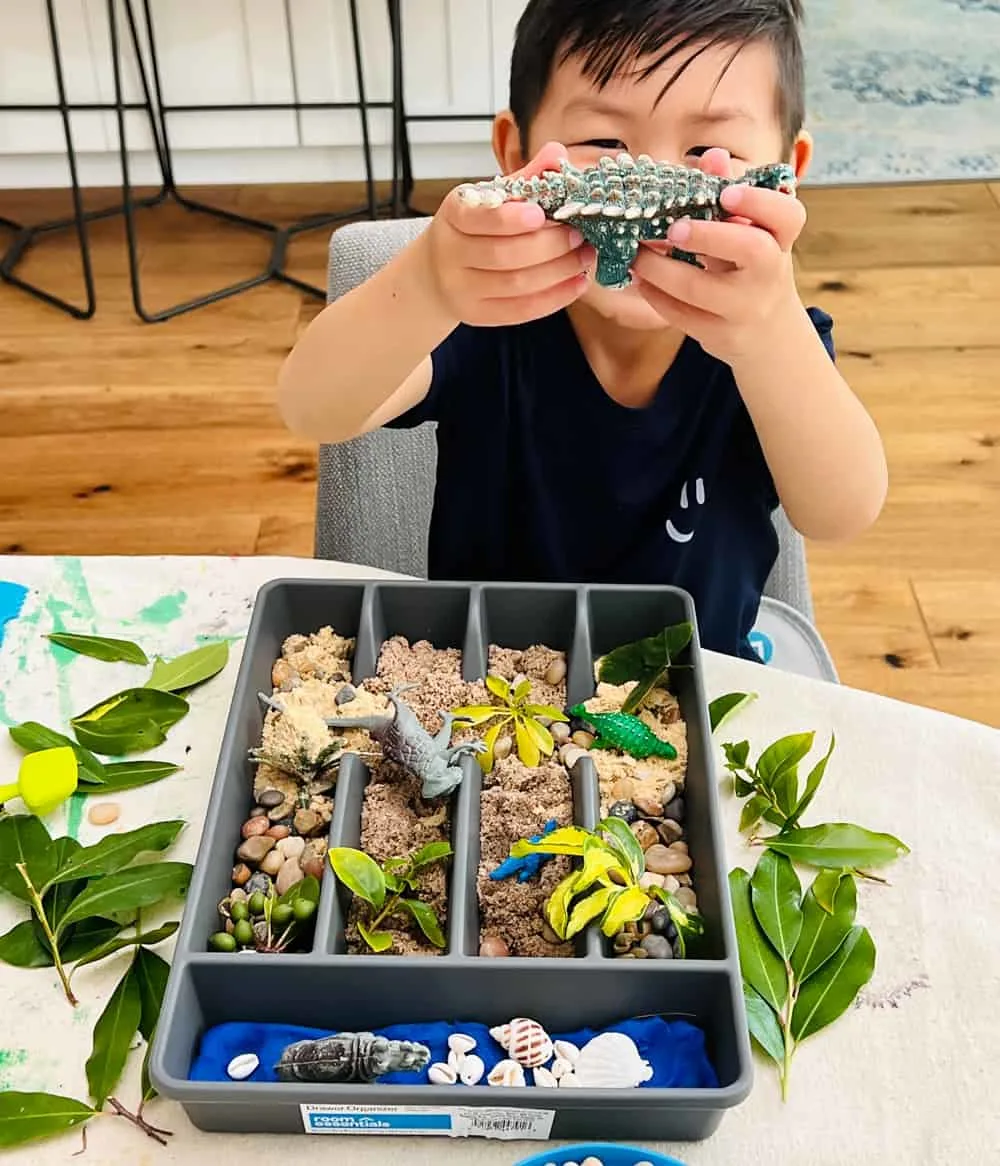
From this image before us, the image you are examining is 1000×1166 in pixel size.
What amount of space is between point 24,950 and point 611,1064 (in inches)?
13.3

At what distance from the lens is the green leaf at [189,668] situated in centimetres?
90

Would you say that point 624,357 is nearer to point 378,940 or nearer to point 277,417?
point 378,940

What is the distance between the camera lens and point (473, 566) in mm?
1220

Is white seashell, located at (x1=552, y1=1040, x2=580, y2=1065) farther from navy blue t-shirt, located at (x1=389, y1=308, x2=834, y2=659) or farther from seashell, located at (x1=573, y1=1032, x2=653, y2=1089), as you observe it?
navy blue t-shirt, located at (x1=389, y1=308, x2=834, y2=659)

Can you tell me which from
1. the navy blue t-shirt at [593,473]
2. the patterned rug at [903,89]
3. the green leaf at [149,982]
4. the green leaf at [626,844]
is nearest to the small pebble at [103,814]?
the green leaf at [149,982]

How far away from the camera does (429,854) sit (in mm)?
723

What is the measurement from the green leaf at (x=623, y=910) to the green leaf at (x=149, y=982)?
9.4 inches

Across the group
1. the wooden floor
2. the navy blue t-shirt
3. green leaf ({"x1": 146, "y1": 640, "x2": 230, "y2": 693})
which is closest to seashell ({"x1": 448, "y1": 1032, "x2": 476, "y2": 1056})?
green leaf ({"x1": 146, "y1": 640, "x2": 230, "y2": 693})

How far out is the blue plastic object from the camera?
1.99 feet

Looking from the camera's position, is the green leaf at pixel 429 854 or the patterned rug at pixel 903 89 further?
the patterned rug at pixel 903 89

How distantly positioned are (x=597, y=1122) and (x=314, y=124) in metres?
2.87

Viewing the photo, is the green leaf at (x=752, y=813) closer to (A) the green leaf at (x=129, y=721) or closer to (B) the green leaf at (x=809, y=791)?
(B) the green leaf at (x=809, y=791)

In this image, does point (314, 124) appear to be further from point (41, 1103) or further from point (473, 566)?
point (41, 1103)

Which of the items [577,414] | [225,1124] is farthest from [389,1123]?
[577,414]
